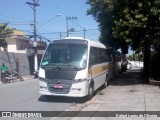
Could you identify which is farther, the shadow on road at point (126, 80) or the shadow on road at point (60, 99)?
Answer: the shadow on road at point (126, 80)

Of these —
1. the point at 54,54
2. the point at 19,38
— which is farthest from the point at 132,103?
the point at 19,38

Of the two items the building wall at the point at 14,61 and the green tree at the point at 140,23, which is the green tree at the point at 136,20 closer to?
the green tree at the point at 140,23

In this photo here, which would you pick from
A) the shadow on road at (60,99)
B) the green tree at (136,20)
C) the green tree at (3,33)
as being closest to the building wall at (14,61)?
the green tree at (3,33)

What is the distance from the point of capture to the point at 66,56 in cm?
1398

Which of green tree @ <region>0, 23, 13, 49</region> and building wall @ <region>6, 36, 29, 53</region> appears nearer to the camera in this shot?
green tree @ <region>0, 23, 13, 49</region>

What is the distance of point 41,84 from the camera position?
13.6 metres

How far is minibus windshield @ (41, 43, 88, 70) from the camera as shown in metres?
13.6

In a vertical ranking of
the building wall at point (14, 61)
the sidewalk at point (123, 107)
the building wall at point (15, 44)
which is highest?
the building wall at point (15, 44)

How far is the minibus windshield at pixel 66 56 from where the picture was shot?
13.6 meters

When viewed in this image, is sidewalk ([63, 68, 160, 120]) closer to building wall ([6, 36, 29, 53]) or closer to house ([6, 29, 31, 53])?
house ([6, 29, 31, 53])

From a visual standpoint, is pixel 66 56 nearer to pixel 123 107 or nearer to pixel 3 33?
pixel 123 107

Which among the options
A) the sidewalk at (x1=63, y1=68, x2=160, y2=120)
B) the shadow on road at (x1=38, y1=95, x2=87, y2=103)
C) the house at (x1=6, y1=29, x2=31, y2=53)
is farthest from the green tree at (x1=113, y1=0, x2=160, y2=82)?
the house at (x1=6, y1=29, x2=31, y2=53)

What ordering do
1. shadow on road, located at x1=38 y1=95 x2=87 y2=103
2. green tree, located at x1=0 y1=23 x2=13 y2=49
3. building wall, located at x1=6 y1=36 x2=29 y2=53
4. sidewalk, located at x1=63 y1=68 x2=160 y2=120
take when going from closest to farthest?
sidewalk, located at x1=63 y1=68 x2=160 y2=120 < shadow on road, located at x1=38 y1=95 x2=87 y2=103 < green tree, located at x1=0 y1=23 x2=13 y2=49 < building wall, located at x1=6 y1=36 x2=29 y2=53

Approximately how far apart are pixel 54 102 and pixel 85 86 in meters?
1.48
